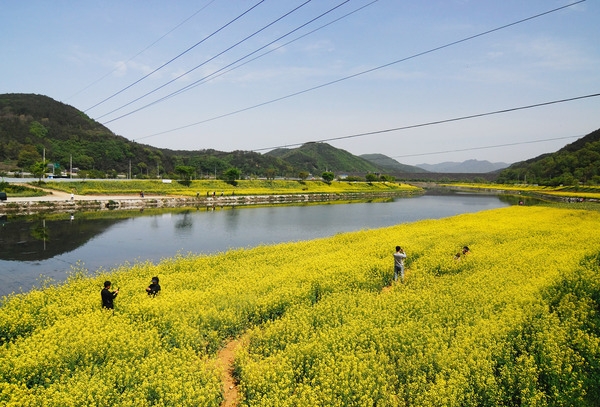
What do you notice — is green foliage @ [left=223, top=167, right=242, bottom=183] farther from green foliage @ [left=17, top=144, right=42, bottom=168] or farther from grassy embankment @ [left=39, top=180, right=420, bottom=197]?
green foliage @ [left=17, top=144, right=42, bottom=168]

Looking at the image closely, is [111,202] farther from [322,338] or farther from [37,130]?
[37,130]

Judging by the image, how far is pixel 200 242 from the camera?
3384 centimetres

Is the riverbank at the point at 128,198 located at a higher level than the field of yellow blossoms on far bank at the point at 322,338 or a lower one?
higher

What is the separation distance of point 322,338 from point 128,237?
2994 centimetres

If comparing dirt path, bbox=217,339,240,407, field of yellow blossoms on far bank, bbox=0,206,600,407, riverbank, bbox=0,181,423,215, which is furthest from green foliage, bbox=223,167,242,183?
dirt path, bbox=217,339,240,407

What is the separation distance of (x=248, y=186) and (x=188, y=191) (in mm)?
25863

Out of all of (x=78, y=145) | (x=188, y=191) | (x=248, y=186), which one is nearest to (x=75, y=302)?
(x=188, y=191)

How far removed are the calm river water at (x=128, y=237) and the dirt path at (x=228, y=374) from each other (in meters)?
11.9

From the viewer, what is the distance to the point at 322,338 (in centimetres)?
999

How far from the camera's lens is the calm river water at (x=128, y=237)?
24.4 metres

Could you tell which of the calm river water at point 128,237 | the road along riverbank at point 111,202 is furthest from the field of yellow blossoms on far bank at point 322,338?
the road along riverbank at point 111,202

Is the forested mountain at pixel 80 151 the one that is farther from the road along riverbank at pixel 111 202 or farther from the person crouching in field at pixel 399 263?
the person crouching in field at pixel 399 263

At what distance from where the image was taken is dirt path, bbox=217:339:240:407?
872 cm

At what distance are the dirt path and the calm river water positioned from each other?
11.9 metres
